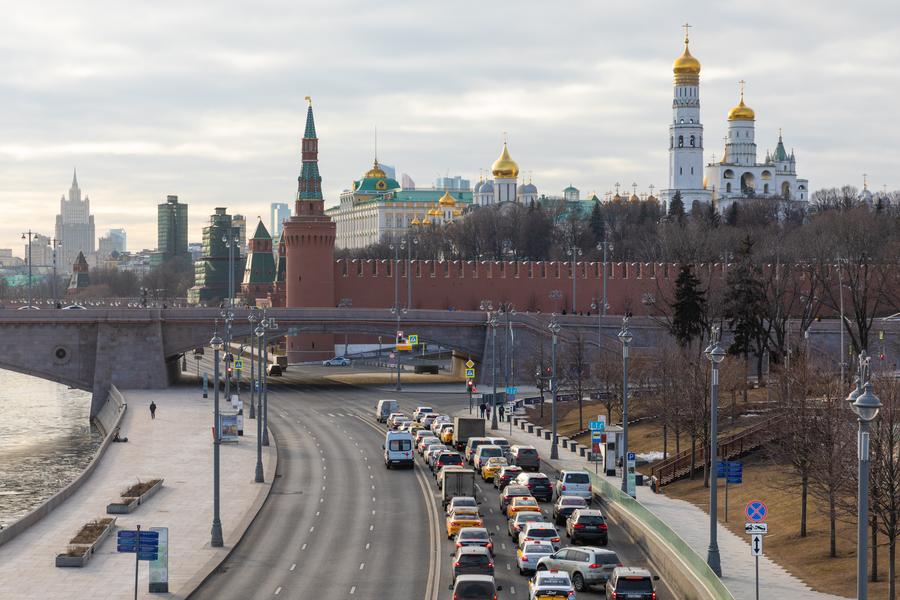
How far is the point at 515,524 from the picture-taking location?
4081 cm

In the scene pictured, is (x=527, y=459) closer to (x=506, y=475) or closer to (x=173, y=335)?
(x=506, y=475)

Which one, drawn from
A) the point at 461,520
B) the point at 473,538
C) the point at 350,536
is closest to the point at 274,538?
the point at 350,536

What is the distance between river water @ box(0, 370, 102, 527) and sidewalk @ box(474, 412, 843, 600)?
2214 cm

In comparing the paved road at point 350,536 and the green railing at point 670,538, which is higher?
the green railing at point 670,538

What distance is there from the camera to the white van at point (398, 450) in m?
56.3

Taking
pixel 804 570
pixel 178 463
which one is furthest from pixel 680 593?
pixel 178 463

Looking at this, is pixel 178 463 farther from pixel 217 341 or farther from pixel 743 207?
pixel 743 207

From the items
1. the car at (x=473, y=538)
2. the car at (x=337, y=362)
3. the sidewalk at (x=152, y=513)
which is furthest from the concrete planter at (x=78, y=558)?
the car at (x=337, y=362)

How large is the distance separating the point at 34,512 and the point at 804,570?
2216cm

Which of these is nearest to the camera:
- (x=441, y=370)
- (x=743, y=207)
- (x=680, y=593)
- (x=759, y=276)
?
(x=680, y=593)

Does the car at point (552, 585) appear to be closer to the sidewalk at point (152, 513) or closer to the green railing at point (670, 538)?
the green railing at point (670, 538)

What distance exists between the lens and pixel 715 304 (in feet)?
296

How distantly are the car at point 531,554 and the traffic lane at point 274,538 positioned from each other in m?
5.94

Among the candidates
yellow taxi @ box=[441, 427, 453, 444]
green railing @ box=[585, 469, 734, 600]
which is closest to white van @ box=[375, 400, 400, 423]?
yellow taxi @ box=[441, 427, 453, 444]
